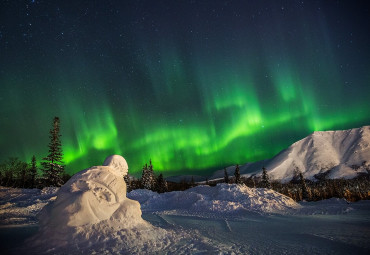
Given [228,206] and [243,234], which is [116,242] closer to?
[243,234]

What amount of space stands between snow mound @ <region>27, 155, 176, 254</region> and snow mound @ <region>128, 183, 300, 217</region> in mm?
8784

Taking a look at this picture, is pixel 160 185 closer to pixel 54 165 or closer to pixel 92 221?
pixel 54 165

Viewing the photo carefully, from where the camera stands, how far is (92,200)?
7996mm

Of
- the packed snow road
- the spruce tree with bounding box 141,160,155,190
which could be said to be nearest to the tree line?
the spruce tree with bounding box 141,160,155,190

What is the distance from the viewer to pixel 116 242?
273 inches

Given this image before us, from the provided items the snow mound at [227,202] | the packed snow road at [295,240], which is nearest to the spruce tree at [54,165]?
the snow mound at [227,202]

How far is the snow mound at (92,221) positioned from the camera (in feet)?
22.5

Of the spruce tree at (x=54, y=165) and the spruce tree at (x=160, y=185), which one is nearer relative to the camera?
the spruce tree at (x=54, y=165)

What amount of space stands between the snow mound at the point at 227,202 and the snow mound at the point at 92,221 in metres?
→ 8.78

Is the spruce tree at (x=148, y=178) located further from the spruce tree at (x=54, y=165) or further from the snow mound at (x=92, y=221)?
the snow mound at (x=92, y=221)

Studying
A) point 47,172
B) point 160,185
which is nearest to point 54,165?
point 47,172

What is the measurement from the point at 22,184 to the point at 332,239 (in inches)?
2942

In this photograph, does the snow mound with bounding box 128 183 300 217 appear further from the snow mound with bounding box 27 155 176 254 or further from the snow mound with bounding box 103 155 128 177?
the snow mound with bounding box 27 155 176 254

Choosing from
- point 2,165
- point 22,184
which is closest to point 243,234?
point 22,184
